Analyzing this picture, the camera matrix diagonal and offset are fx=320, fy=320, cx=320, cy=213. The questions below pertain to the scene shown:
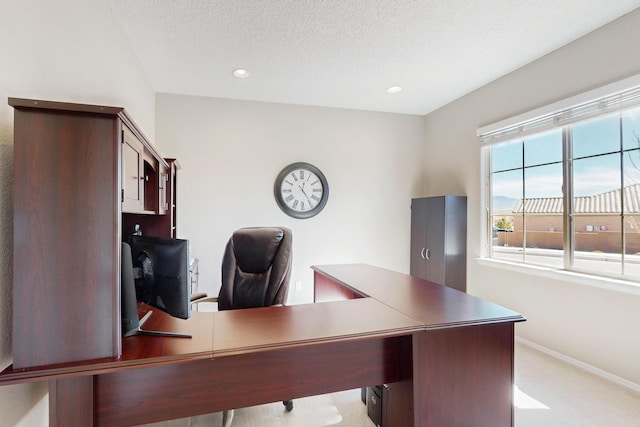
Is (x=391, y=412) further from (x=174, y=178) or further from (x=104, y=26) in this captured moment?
(x=104, y=26)

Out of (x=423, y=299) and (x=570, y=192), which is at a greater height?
(x=570, y=192)

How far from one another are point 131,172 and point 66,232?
0.44 meters

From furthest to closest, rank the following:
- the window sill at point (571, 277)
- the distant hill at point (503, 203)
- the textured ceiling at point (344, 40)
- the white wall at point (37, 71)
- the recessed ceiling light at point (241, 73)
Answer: the distant hill at point (503, 203), the recessed ceiling light at point (241, 73), the window sill at point (571, 277), the textured ceiling at point (344, 40), the white wall at point (37, 71)

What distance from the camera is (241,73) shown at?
10.4 feet

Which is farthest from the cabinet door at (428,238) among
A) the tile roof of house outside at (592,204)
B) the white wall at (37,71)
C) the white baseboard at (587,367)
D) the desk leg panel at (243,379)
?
the white wall at (37,71)

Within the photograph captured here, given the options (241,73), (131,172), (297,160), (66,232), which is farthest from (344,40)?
(66,232)

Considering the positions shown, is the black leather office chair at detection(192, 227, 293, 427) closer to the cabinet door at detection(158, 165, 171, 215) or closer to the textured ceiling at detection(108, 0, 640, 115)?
the cabinet door at detection(158, 165, 171, 215)

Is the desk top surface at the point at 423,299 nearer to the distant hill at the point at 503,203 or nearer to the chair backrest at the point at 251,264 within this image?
the chair backrest at the point at 251,264

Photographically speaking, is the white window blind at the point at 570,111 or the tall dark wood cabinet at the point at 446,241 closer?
the white window blind at the point at 570,111

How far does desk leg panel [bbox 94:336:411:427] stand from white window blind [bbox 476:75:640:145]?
245 cm

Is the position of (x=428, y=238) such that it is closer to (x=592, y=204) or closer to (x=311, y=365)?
(x=592, y=204)

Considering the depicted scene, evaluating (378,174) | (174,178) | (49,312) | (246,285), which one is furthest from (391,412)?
(378,174)

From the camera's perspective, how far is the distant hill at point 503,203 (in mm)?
3367

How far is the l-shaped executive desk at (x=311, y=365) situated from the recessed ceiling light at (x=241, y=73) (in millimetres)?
2410
